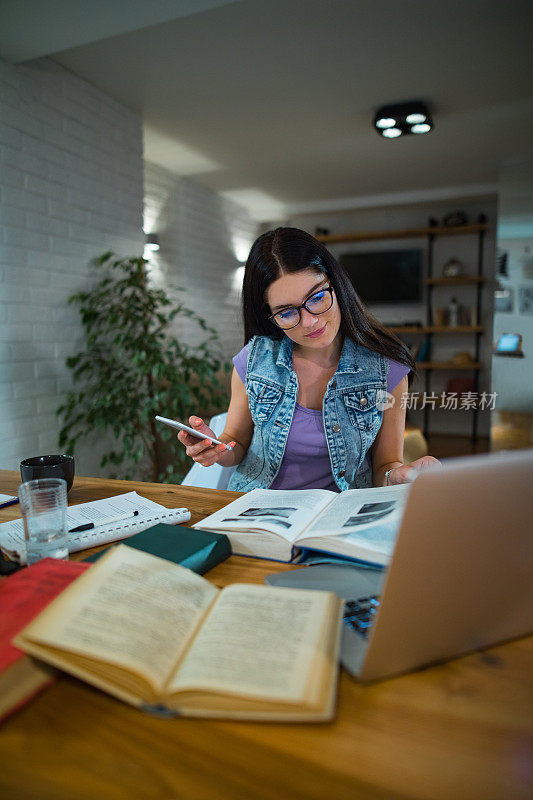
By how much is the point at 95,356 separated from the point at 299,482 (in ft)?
6.35

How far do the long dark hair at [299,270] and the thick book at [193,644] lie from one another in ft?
3.06

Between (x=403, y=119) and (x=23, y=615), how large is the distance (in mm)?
3613

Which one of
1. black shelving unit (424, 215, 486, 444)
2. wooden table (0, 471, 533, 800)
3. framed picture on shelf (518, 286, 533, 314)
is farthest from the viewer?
black shelving unit (424, 215, 486, 444)

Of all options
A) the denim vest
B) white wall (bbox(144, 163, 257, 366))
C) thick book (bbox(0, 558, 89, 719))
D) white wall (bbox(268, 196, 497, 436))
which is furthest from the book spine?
white wall (bbox(268, 196, 497, 436))

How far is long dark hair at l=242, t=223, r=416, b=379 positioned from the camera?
1.33m

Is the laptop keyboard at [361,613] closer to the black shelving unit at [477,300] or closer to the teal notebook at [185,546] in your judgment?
the teal notebook at [185,546]

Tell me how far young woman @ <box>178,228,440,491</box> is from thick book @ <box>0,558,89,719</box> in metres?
0.70

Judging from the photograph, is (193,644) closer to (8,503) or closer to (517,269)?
(8,503)

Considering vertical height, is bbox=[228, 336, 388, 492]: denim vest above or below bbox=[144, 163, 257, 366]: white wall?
below

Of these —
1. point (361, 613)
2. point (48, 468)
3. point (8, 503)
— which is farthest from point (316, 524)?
point (8, 503)

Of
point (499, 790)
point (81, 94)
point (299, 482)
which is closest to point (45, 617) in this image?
point (499, 790)

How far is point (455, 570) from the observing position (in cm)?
50

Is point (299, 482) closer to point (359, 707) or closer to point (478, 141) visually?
point (359, 707)

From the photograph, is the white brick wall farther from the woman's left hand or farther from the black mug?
the woman's left hand
